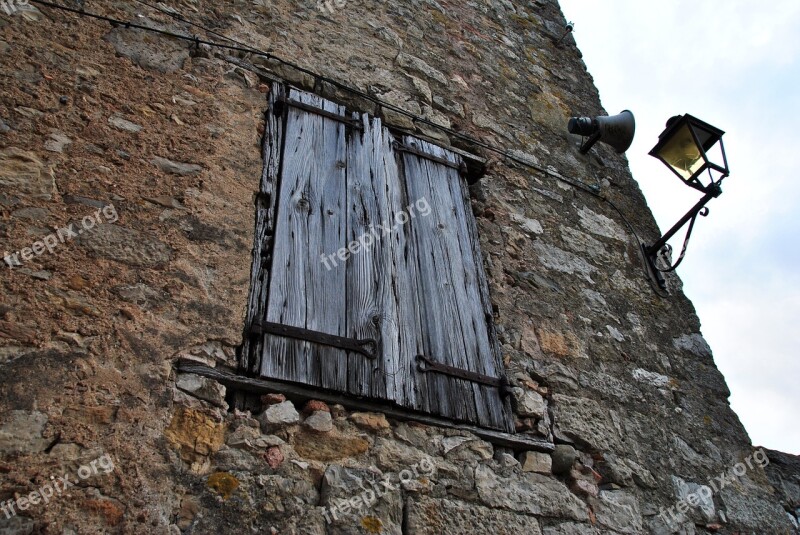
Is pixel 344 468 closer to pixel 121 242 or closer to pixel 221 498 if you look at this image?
pixel 221 498

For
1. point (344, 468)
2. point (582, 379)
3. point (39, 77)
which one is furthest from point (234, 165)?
point (582, 379)

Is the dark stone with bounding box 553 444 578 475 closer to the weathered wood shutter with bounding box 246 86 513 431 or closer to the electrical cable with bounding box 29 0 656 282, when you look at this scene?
the weathered wood shutter with bounding box 246 86 513 431

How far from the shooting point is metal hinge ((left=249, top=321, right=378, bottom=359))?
2451 mm

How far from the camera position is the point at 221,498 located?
6.61 ft

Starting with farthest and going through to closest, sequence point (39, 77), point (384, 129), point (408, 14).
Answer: point (408, 14) → point (384, 129) → point (39, 77)

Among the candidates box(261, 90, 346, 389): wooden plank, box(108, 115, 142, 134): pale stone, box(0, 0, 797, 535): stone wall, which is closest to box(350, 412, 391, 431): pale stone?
box(0, 0, 797, 535): stone wall

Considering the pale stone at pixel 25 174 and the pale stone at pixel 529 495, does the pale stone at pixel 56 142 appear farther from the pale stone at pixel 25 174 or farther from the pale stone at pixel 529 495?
the pale stone at pixel 529 495

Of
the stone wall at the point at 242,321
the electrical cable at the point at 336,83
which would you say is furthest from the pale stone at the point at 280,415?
the electrical cable at the point at 336,83

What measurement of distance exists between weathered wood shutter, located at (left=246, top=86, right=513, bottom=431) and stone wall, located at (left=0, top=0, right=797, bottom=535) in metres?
0.10

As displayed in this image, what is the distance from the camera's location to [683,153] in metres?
4.10

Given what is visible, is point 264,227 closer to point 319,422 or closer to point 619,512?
point 319,422

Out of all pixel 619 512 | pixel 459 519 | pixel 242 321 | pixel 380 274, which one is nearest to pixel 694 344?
pixel 619 512

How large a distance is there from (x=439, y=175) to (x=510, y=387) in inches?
46.6

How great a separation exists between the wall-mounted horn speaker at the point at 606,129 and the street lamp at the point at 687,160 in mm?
358
